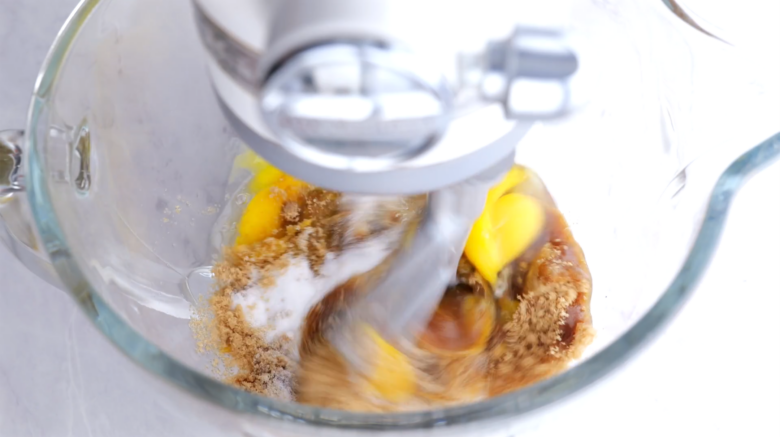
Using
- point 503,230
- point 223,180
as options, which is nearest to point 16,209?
point 223,180

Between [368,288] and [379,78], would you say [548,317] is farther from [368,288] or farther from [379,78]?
[379,78]

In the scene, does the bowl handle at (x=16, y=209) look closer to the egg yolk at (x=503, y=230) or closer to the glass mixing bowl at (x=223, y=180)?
the glass mixing bowl at (x=223, y=180)

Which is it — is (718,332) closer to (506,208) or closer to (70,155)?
(506,208)

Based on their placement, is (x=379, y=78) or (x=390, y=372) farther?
(x=390, y=372)

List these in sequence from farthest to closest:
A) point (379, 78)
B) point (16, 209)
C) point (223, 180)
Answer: point (223, 180), point (16, 209), point (379, 78)

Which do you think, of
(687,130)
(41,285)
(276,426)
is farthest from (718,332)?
(41,285)

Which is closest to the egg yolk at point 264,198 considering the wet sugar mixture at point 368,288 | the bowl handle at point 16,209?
the wet sugar mixture at point 368,288
